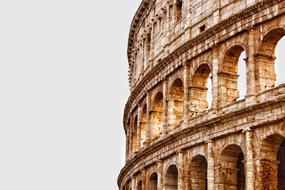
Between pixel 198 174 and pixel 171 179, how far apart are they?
2.41 metres

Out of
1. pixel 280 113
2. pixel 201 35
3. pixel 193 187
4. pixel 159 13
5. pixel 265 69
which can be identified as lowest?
pixel 193 187

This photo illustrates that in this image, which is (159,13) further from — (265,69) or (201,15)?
(265,69)

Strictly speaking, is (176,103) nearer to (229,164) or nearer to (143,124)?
(143,124)

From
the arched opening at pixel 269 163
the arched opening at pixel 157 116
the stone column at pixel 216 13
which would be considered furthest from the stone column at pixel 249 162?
the arched opening at pixel 157 116

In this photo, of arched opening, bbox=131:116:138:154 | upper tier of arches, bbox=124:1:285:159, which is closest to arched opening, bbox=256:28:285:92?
upper tier of arches, bbox=124:1:285:159

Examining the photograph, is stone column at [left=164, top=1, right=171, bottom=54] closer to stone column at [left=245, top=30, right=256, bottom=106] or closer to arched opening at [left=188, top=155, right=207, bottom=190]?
arched opening at [left=188, top=155, right=207, bottom=190]

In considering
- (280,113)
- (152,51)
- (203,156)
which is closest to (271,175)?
(280,113)

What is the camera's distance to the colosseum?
23.2 meters

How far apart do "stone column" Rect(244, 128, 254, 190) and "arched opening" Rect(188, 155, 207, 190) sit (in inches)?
158

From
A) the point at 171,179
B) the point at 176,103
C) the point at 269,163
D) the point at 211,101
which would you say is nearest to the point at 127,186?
the point at 171,179

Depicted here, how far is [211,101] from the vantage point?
86.6 ft

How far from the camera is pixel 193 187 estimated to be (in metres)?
27.2

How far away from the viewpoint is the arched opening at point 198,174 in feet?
89.4

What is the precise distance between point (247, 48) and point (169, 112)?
672 cm
